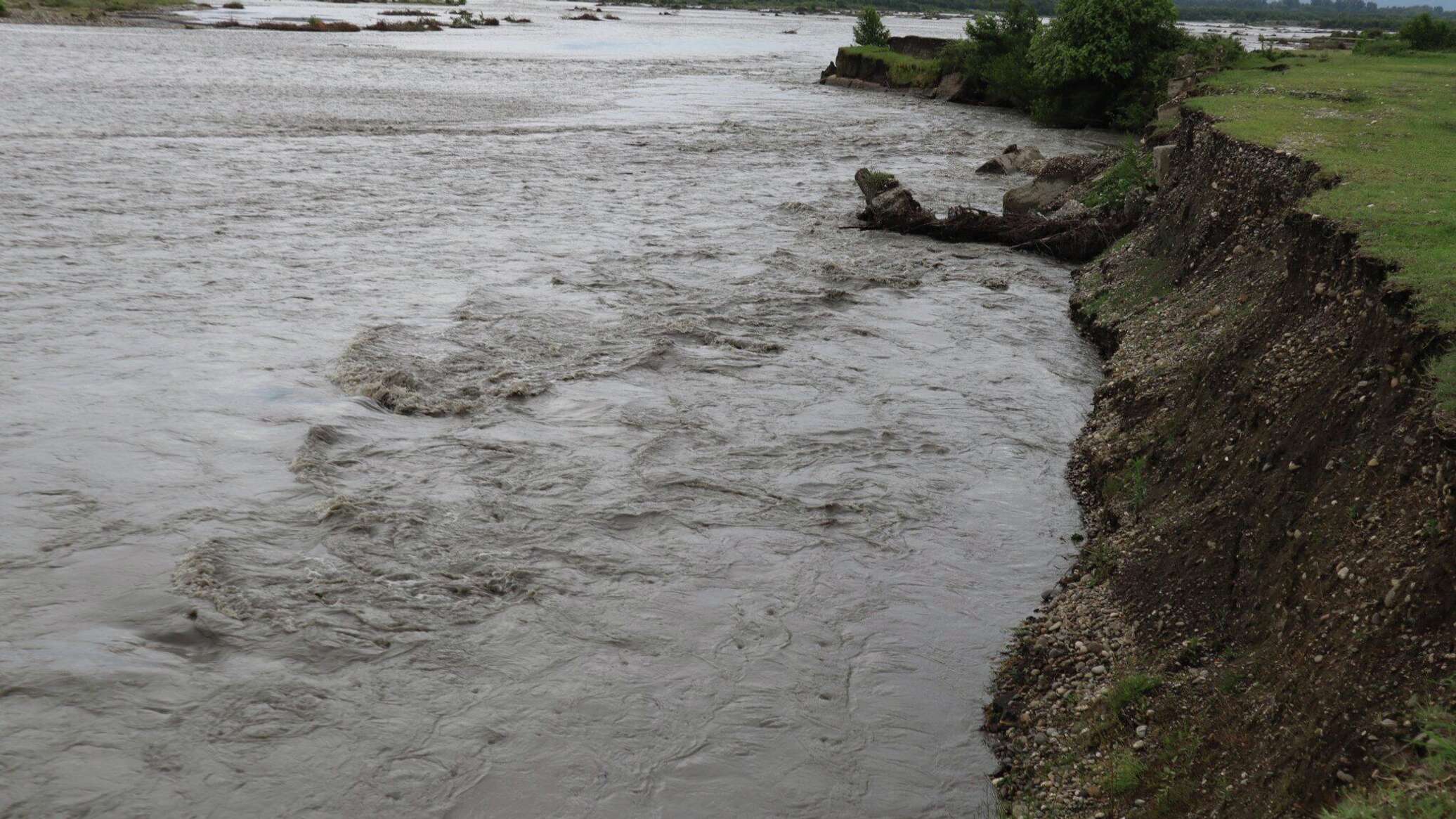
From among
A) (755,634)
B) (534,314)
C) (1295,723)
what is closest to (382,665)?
(755,634)

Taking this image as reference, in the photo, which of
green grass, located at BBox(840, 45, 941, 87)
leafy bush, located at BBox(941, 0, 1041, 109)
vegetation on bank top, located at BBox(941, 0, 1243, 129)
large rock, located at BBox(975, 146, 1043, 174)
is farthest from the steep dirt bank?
green grass, located at BBox(840, 45, 941, 87)

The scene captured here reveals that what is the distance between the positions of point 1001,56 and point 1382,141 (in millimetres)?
35940

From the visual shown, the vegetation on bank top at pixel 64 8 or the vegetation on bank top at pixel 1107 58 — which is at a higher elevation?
the vegetation on bank top at pixel 64 8

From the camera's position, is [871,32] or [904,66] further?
[871,32]

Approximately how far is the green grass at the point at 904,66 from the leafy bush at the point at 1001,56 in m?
1.62

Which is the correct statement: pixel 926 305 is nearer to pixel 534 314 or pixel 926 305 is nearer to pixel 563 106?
pixel 534 314

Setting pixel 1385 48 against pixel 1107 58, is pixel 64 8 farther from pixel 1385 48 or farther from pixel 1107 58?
pixel 1385 48

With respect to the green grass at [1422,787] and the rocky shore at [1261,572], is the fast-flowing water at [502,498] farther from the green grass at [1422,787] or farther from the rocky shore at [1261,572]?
the green grass at [1422,787]

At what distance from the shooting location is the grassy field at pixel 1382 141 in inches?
312

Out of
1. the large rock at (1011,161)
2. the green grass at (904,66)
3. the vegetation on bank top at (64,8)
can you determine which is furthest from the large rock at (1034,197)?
the vegetation on bank top at (64,8)

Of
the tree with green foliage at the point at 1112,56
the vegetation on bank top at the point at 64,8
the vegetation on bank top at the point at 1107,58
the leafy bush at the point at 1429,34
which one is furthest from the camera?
the vegetation on bank top at the point at 64,8

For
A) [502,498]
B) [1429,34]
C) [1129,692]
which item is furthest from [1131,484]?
[1429,34]

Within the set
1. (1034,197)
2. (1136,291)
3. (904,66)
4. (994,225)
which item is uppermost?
(904,66)

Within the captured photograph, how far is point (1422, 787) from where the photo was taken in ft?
→ 14.3
